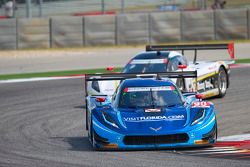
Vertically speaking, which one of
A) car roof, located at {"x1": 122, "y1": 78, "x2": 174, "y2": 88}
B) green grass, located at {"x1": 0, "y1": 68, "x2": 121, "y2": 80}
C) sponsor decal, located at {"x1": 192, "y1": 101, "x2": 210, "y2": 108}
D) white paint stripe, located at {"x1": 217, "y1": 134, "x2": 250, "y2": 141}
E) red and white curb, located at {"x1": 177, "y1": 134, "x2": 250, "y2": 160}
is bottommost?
green grass, located at {"x1": 0, "y1": 68, "x2": 121, "y2": 80}

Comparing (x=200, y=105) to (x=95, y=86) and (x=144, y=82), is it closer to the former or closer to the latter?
(x=144, y=82)

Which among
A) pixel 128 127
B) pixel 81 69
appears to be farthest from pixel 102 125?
pixel 81 69

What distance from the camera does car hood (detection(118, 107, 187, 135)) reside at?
40.0ft

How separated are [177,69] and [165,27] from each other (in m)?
14.2

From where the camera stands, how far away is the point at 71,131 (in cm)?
1526

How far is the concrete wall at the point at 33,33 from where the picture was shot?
3212 centimetres

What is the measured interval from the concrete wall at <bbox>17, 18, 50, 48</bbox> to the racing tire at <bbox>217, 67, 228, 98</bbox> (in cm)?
1301

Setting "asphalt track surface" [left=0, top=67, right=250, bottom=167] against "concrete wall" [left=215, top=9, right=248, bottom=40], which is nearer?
"asphalt track surface" [left=0, top=67, right=250, bottom=167]

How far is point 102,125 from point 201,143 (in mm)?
1574

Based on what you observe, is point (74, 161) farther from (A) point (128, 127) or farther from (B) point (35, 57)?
(B) point (35, 57)

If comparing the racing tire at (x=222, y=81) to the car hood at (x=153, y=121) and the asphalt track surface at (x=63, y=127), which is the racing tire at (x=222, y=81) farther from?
the car hood at (x=153, y=121)

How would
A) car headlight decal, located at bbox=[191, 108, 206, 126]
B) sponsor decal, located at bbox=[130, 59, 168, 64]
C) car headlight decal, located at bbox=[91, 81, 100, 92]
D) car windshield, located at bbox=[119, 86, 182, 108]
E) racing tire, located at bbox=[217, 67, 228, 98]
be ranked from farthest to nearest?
racing tire, located at bbox=[217, 67, 228, 98] < sponsor decal, located at bbox=[130, 59, 168, 64] < car headlight decal, located at bbox=[91, 81, 100, 92] < car windshield, located at bbox=[119, 86, 182, 108] < car headlight decal, located at bbox=[191, 108, 206, 126]

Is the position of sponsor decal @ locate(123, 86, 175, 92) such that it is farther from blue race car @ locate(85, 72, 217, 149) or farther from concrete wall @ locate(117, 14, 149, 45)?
concrete wall @ locate(117, 14, 149, 45)

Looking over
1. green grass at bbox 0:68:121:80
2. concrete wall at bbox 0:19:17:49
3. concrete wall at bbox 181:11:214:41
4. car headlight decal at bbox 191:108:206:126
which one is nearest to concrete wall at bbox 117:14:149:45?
concrete wall at bbox 181:11:214:41
